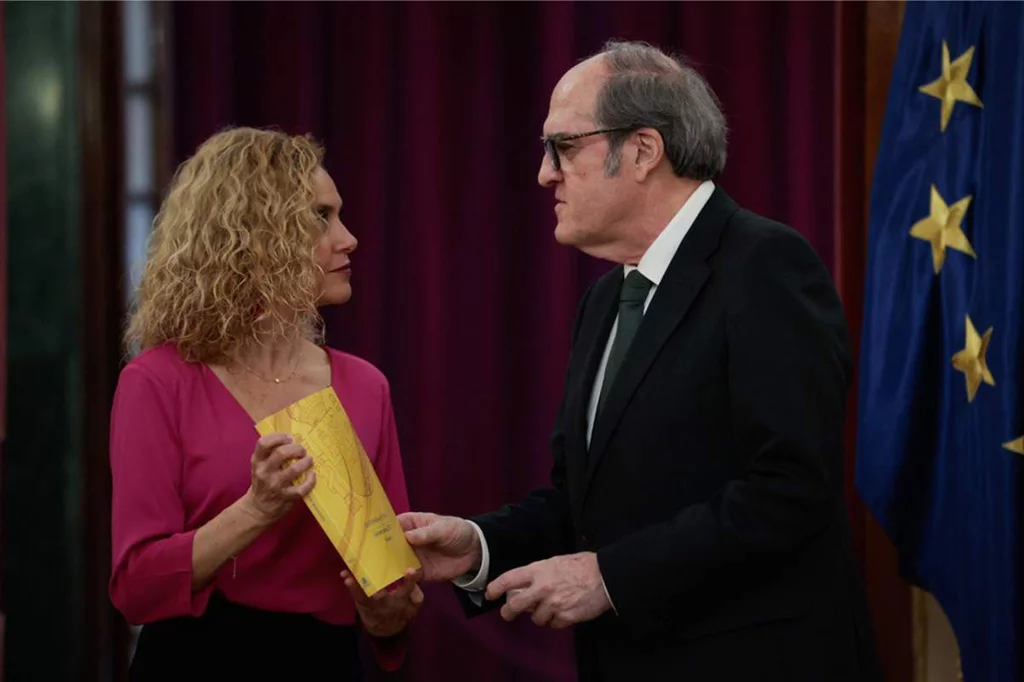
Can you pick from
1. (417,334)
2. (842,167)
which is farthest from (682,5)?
(417,334)

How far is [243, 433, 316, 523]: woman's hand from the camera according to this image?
169cm

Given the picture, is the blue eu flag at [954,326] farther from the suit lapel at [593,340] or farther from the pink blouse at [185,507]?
the pink blouse at [185,507]

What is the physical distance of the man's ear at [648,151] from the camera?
181 centimetres

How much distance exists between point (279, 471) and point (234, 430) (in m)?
0.27

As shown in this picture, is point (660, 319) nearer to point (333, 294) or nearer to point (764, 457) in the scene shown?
point (764, 457)

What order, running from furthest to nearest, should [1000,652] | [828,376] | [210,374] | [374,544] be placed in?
[1000,652]
[210,374]
[374,544]
[828,376]

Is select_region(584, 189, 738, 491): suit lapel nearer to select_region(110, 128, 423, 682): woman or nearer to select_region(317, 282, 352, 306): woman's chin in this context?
select_region(110, 128, 423, 682): woman

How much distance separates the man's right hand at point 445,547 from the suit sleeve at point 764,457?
37cm

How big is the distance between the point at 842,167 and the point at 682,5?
2.74 feet

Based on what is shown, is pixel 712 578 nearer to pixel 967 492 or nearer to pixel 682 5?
pixel 967 492

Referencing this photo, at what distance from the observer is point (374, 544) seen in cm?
175

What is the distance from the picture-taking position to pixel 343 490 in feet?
5.68

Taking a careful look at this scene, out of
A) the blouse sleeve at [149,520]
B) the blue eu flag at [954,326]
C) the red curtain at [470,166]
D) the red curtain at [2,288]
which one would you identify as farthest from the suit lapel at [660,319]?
the red curtain at [470,166]

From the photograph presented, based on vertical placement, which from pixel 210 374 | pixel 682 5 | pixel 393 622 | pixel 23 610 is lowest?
pixel 23 610
